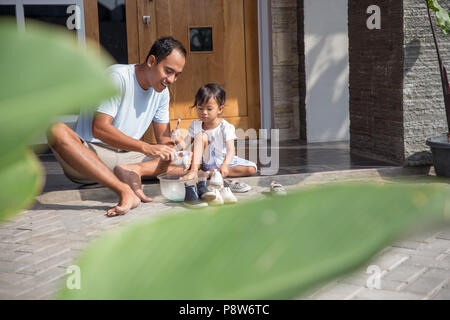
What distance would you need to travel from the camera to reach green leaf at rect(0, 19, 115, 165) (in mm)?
130

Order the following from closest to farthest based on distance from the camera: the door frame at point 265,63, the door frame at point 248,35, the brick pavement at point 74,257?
the brick pavement at point 74,257 < the door frame at point 248,35 < the door frame at point 265,63

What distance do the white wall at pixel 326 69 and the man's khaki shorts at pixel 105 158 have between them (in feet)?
8.11

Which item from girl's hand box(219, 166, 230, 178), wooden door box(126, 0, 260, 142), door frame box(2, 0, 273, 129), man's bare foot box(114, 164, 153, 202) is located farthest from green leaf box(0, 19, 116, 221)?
wooden door box(126, 0, 260, 142)

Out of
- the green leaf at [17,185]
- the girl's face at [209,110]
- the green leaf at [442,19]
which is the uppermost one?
the green leaf at [442,19]

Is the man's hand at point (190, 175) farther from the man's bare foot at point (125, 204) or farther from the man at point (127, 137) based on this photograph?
the man's bare foot at point (125, 204)

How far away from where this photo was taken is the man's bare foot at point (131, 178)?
3.81m

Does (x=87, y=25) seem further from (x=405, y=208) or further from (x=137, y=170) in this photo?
(x=405, y=208)

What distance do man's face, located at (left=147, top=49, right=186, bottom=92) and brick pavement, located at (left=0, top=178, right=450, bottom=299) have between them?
886 mm

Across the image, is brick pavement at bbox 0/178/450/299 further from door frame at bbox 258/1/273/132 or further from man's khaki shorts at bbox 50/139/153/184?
door frame at bbox 258/1/273/132

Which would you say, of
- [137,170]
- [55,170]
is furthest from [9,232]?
[55,170]

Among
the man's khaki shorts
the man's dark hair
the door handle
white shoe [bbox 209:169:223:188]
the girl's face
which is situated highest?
the door handle

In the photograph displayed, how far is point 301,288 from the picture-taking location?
0.50 feet

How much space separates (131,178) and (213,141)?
2.59 feet

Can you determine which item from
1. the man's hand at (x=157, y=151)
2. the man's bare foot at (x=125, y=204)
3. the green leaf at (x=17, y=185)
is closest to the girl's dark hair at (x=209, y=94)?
the man's hand at (x=157, y=151)
